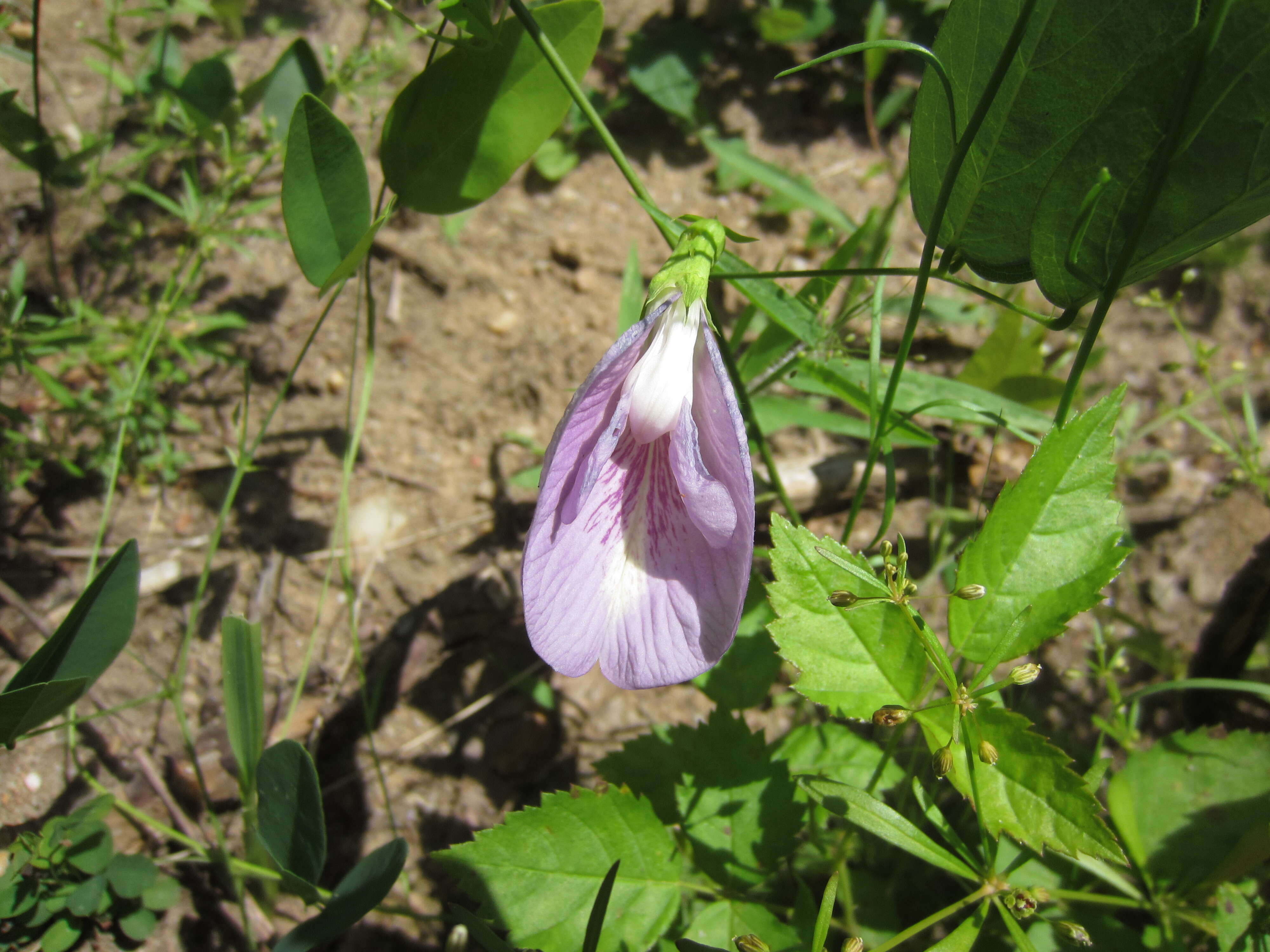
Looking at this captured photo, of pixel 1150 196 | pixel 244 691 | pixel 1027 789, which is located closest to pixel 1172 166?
pixel 1150 196

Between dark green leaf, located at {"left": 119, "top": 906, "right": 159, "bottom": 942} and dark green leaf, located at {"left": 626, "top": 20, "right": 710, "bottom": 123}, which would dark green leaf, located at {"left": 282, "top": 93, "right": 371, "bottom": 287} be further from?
dark green leaf, located at {"left": 626, "top": 20, "right": 710, "bottom": 123}

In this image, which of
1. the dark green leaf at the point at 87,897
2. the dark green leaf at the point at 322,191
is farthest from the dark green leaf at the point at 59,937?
the dark green leaf at the point at 322,191

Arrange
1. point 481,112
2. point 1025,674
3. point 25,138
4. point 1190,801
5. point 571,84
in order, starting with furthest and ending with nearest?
point 25,138 → point 1190,801 → point 481,112 → point 571,84 → point 1025,674

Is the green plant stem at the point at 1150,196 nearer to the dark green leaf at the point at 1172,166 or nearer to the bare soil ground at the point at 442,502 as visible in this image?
the dark green leaf at the point at 1172,166

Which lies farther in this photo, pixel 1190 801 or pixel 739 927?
pixel 1190 801

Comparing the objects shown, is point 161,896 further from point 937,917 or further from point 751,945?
point 937,917

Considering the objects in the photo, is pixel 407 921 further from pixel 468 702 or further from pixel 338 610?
pixel 338 610

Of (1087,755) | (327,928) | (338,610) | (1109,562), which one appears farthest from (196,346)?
(1087,755)

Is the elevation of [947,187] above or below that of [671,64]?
below
